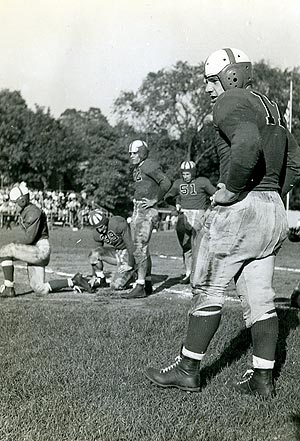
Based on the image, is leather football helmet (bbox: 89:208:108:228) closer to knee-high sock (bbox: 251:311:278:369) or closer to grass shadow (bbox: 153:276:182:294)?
grass shadow (bbox: 153:276:182:294)

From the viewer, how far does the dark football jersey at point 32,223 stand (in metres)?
9.25

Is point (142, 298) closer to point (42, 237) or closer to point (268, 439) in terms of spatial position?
point (42, 237)

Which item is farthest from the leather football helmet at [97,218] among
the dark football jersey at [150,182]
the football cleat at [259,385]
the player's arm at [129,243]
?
the football cleat at [259,385]

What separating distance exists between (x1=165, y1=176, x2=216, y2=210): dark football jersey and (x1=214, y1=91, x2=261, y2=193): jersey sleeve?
7.57 meters

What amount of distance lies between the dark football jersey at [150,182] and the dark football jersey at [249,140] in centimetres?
472

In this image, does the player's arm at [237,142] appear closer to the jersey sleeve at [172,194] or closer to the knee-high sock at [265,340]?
the knee-high sock at [265,340]

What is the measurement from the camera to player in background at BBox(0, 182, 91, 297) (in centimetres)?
928

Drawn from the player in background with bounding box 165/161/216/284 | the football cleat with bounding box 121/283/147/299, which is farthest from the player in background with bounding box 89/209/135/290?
the player in background with bounding box 165/161/216/284

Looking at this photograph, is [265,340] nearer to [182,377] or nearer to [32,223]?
[182,377]

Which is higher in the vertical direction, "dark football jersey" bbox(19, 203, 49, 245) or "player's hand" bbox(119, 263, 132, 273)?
"dark football jersey" bbox(19, 203, 49, 245)

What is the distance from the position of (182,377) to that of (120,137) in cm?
Result: 4966

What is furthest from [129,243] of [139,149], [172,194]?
[172,194]

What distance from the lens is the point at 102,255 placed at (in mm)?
10398

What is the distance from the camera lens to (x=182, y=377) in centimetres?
450
